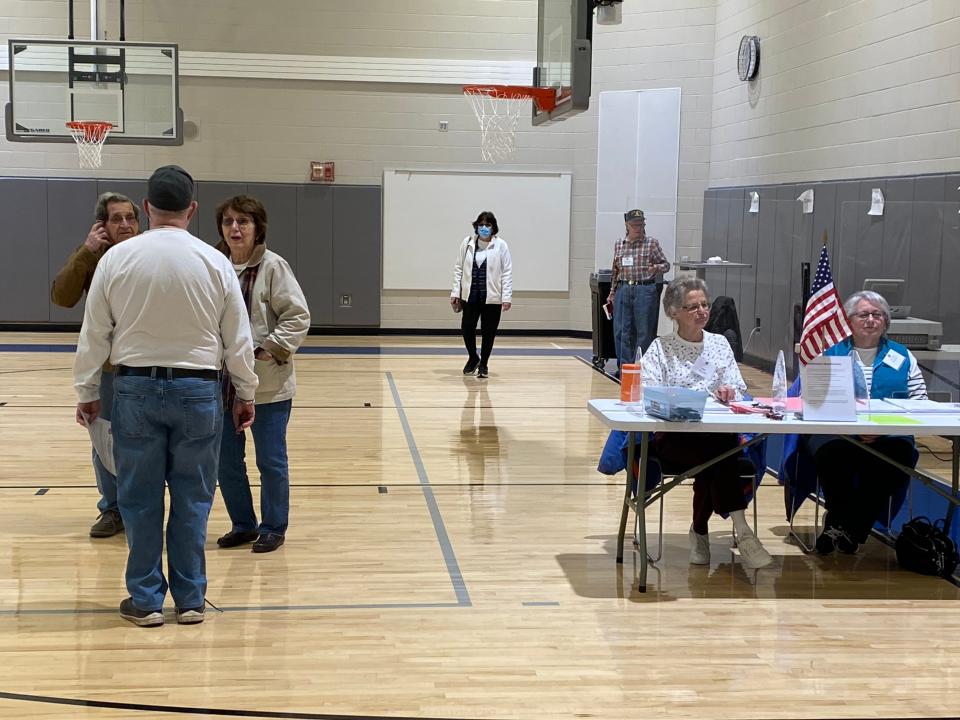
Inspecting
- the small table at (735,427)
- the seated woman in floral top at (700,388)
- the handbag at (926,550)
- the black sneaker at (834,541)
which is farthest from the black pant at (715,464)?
the handbag at (926,550)

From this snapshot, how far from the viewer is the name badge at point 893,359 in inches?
197

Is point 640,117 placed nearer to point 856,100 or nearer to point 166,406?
point 856,100

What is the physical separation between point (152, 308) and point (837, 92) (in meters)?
7.75

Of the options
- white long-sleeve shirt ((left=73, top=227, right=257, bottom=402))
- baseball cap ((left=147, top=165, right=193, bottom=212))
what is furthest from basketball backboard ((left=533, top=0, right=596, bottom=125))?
white long-sleeve shirt ((left=73, top=227, right=257, bottom=402))

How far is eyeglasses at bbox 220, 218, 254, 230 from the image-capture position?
459cm

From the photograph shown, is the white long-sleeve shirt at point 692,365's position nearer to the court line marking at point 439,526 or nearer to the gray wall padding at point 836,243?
the court line marking at point 439,526

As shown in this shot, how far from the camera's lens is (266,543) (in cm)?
490

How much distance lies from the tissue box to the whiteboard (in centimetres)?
992

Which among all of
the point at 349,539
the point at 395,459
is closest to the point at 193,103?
the point at 395,459

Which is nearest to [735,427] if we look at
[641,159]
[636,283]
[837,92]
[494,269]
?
[636,283]

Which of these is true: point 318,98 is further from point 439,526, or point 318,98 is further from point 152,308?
→ point 152,308

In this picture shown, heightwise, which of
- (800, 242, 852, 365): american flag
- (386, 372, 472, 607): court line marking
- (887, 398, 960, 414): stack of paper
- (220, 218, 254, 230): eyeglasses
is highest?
(220, 218, 254, 230): eyeglasses

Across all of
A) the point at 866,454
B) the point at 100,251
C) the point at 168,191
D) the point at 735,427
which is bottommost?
the point at 866,454

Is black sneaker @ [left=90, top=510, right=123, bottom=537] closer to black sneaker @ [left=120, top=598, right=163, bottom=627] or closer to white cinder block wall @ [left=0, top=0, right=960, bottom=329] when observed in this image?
black sneaker @ [left=120, top=598, right=163, bottom=627]
